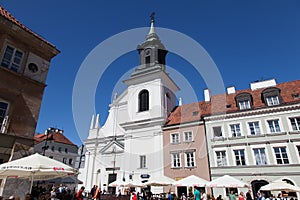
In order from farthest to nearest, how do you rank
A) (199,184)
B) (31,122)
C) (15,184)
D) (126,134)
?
1. (126,134)
2. (199,184)
3. (31,122)
4. (15,184)

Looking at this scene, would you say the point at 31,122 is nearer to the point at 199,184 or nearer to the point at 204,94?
the point at 199,184

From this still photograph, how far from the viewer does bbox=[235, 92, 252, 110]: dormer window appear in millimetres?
22495

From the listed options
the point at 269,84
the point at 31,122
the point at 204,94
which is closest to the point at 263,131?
the point at 269,84

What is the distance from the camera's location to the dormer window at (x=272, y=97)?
2112cm

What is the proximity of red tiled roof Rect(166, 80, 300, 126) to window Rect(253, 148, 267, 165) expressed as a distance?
4529 millimetres

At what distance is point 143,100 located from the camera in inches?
1221

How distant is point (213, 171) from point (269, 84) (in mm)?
14073

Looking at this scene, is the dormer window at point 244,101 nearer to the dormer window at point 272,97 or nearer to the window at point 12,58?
the dormer window at point 272,97

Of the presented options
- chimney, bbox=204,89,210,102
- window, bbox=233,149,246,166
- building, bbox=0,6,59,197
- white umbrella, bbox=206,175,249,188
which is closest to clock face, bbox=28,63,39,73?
building, bbox=0,6,59,197

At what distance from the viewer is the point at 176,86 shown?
34562 mm

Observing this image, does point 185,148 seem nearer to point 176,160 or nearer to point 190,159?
point 190,159

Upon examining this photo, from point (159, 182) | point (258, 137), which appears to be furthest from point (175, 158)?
point (258, 137)

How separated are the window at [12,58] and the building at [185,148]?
1827 cm

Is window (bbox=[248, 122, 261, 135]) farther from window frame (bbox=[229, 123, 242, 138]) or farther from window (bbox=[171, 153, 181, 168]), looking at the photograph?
window (bbox=[171, 153, 181, 168])
